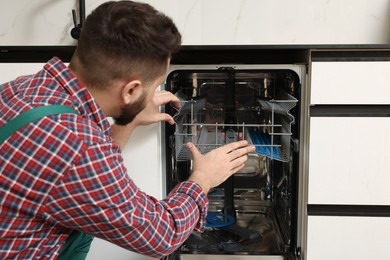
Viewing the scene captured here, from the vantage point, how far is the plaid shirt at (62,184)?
2.50 feet

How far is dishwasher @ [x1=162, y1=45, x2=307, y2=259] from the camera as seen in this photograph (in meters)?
1.30

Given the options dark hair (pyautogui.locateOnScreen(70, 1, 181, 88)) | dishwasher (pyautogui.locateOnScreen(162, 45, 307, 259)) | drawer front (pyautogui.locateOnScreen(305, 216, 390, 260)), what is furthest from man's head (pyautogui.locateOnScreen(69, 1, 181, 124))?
drawer front (pyautogui.locateOnScreen(305, 216, 390, 260))

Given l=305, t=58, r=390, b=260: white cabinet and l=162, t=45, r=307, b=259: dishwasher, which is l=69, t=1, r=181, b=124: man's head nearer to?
l=162, t=45, r=307, b=259: dishwasher

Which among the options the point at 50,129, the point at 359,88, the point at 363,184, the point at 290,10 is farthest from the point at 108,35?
the point at 290,10

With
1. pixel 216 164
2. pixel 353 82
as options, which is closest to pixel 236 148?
pixel 216 164

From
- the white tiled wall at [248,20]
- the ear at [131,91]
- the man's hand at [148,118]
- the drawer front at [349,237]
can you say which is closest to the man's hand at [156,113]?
the man's hand at [148,118]

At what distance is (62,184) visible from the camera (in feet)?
2.51

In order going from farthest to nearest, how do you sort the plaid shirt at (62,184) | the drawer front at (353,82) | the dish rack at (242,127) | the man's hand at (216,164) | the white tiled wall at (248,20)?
1. the white tiled wall at (248,20)
2. the dish rack at (242,127)
3. the drawer front at (353,82)
4. the man's hand at (216,164)
5. the plaid shirt at (62,184)

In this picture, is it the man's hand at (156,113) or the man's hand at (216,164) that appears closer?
the man's hand at (216,164)

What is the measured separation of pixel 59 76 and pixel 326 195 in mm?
790

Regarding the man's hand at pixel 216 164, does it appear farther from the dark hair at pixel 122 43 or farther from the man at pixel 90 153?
the dark hair at pixel 122 43

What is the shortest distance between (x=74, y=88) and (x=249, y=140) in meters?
0.73

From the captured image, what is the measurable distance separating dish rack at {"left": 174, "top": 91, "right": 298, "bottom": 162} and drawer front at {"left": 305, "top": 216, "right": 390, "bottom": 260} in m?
0.22

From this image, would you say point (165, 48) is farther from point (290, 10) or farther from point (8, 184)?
point (290, 10)
